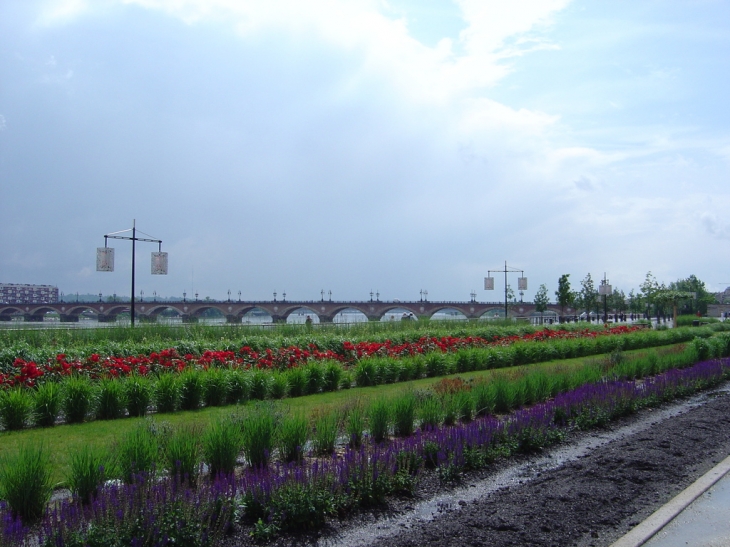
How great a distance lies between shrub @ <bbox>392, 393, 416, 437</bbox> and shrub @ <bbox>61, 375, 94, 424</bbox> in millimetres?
4436

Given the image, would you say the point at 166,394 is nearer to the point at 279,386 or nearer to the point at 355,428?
the point at 279,386

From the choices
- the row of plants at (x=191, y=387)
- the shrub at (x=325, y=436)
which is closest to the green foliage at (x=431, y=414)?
the shrub at (x=325, y=436)

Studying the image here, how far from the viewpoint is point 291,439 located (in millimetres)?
5672

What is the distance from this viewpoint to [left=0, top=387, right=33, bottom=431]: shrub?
24.4ft

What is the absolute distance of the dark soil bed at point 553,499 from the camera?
4.34 meters

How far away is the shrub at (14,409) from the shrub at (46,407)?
130mm

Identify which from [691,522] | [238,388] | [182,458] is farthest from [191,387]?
[691,522]

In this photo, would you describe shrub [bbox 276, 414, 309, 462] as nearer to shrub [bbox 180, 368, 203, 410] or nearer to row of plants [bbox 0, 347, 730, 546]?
row of plants [bbox 0, 347, 730, 546]

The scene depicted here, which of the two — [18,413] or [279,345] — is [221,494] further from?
[279,345]

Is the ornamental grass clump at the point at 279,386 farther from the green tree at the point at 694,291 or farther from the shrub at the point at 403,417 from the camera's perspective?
the green tree at the point at 694,291

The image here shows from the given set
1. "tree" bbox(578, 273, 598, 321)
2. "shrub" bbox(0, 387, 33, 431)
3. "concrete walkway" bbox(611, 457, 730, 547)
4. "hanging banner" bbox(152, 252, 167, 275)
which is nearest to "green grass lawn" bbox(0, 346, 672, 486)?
"shrub" bbox(0, 387, 33, 431)

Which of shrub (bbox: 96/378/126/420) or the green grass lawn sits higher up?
shrub (bbox: 96/378/126/420)

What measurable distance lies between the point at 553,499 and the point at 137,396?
6106mm

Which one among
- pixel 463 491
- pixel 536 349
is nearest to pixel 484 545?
pixel 463 491
